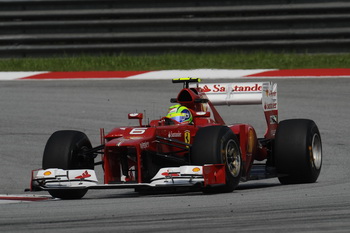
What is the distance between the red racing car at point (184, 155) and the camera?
8.09 metres

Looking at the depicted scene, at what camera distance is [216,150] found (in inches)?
318

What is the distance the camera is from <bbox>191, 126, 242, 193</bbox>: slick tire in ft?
26.6

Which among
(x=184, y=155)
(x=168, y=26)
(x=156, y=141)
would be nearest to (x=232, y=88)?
(x=184, y=155)

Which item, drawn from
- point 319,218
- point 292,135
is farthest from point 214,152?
point 319,218

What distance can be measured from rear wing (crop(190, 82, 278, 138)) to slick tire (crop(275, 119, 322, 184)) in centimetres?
76

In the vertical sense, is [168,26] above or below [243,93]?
above

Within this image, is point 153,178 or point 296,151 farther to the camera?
point 296,151

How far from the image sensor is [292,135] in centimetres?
915

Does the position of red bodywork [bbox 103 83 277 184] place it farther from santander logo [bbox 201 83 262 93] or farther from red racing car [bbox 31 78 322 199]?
santander logo [bbox 201 83 262 93]

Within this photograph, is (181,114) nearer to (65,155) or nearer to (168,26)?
(65,155)

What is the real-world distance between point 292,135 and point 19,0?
9.55m

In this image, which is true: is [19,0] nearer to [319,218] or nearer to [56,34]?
[56,34]

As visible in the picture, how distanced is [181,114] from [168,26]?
8103 millimetres

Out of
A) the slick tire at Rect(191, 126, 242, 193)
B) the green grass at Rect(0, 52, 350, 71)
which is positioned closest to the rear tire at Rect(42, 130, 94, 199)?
the slick tire at Rect(191, 126, 242, 193)
